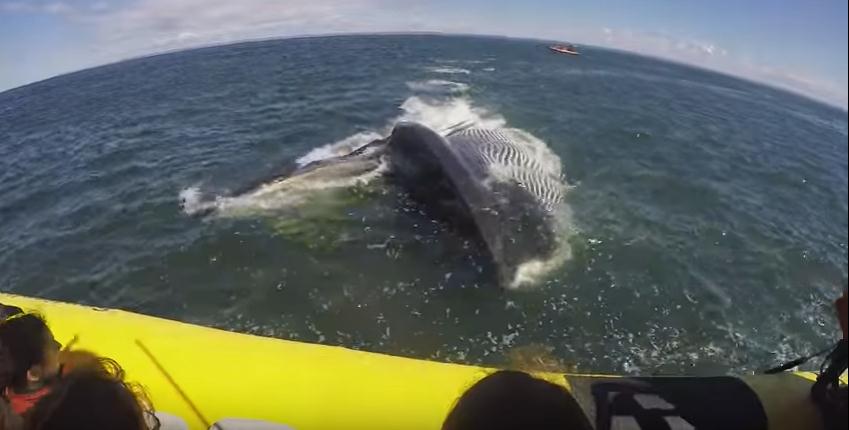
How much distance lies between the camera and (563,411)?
2.33 meters

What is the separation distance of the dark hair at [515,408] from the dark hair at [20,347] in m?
3.35

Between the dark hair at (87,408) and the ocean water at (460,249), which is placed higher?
the dark hair at (87,408)

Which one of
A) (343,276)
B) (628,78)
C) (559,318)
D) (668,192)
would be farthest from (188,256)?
(628,78)

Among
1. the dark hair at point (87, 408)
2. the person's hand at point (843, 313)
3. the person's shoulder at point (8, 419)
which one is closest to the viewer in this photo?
the dark hair at point (87, 408)

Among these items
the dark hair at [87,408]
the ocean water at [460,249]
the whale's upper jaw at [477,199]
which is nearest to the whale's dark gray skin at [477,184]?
the whale's upper jaw at [477,199]

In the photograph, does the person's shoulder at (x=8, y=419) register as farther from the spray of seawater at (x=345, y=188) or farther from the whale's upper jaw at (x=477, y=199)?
the spray of seawater at (x=345, y=188)

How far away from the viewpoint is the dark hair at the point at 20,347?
4.06m

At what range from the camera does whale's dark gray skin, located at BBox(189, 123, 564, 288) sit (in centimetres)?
938

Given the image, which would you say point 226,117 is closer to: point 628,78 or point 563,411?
point 563,411

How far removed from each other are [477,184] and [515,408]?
787 centimetres

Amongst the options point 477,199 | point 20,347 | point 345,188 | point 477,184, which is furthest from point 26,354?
point 345,188

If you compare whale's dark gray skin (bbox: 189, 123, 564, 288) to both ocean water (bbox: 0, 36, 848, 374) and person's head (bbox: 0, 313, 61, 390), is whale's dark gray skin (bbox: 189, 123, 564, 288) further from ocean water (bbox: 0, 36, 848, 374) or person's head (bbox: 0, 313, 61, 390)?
person's head (bbox: 0, 313, 61, 390)

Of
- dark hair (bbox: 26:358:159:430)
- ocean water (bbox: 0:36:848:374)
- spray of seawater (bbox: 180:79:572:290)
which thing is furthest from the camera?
spray of seawater (bbox: 180:79:572:290)

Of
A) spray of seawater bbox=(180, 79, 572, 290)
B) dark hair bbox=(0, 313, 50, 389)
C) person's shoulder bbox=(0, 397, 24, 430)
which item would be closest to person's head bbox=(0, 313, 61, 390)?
dark hair bbox=(0, 313, 50, 389)
